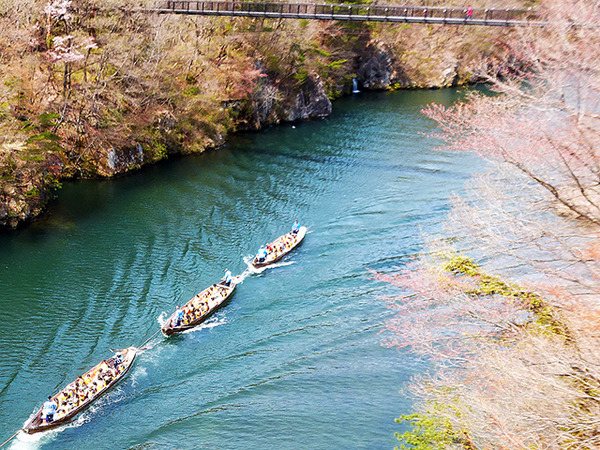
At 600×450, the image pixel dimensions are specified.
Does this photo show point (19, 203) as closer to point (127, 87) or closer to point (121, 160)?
point (121, 160)

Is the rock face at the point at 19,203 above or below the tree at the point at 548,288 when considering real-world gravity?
below

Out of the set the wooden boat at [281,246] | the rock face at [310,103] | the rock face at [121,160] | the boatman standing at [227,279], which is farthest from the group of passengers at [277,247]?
the rock face at [310,103]

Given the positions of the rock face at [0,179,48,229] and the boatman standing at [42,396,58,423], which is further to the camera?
the rock face at [0,179,48,229]

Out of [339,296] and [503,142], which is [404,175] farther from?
[503,142]

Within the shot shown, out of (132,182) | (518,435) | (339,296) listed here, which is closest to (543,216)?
(518,435)

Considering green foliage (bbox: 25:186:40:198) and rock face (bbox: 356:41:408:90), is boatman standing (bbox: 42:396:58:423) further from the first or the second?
rock face (bbox: 356:41:408:90)

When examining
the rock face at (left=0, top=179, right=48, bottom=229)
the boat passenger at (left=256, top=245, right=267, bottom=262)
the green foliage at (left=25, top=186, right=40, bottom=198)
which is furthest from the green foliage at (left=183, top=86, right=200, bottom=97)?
the boat passenger at (left=256, top=245, right=267, bottom=262)

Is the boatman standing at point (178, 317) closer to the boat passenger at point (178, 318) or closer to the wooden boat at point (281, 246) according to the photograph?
the boat passenger at point (178, 318)
